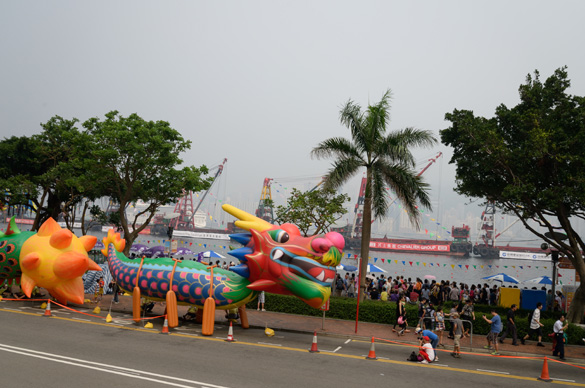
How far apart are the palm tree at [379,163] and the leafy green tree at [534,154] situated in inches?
78.5

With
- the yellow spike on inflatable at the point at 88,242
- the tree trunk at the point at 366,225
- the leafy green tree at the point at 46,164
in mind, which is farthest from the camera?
the leafy green tree at the point at 46,164

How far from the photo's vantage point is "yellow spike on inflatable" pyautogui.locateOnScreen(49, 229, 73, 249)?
1695 centimetres

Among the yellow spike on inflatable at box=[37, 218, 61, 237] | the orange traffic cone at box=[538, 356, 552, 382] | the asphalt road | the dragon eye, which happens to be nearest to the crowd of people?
the asphalt road

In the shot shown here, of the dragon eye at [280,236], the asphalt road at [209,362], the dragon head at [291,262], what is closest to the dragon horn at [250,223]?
the dragon head at [291,262]

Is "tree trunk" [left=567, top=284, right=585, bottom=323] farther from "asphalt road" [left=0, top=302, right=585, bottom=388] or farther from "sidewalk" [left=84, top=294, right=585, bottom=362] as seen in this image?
"asphalt road" [left=0, top=302, right=585, bottom=388]

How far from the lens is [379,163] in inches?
843

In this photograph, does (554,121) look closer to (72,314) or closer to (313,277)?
(313,277)

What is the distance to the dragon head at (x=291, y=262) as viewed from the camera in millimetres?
14008

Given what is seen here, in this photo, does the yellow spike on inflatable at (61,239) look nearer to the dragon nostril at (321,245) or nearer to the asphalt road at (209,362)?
the asphalt road at (209,362)

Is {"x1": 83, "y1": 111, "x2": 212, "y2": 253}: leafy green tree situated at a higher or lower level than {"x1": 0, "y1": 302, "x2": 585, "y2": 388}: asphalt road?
higher

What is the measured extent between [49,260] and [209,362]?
8906mm

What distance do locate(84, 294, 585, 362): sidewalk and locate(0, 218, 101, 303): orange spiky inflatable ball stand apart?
8.88 feet

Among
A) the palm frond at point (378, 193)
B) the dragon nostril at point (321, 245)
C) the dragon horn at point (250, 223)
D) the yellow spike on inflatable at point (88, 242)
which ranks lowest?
the yellow spike on inflatable at point (88, 242)

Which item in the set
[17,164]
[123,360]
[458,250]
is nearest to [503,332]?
[123,360]
